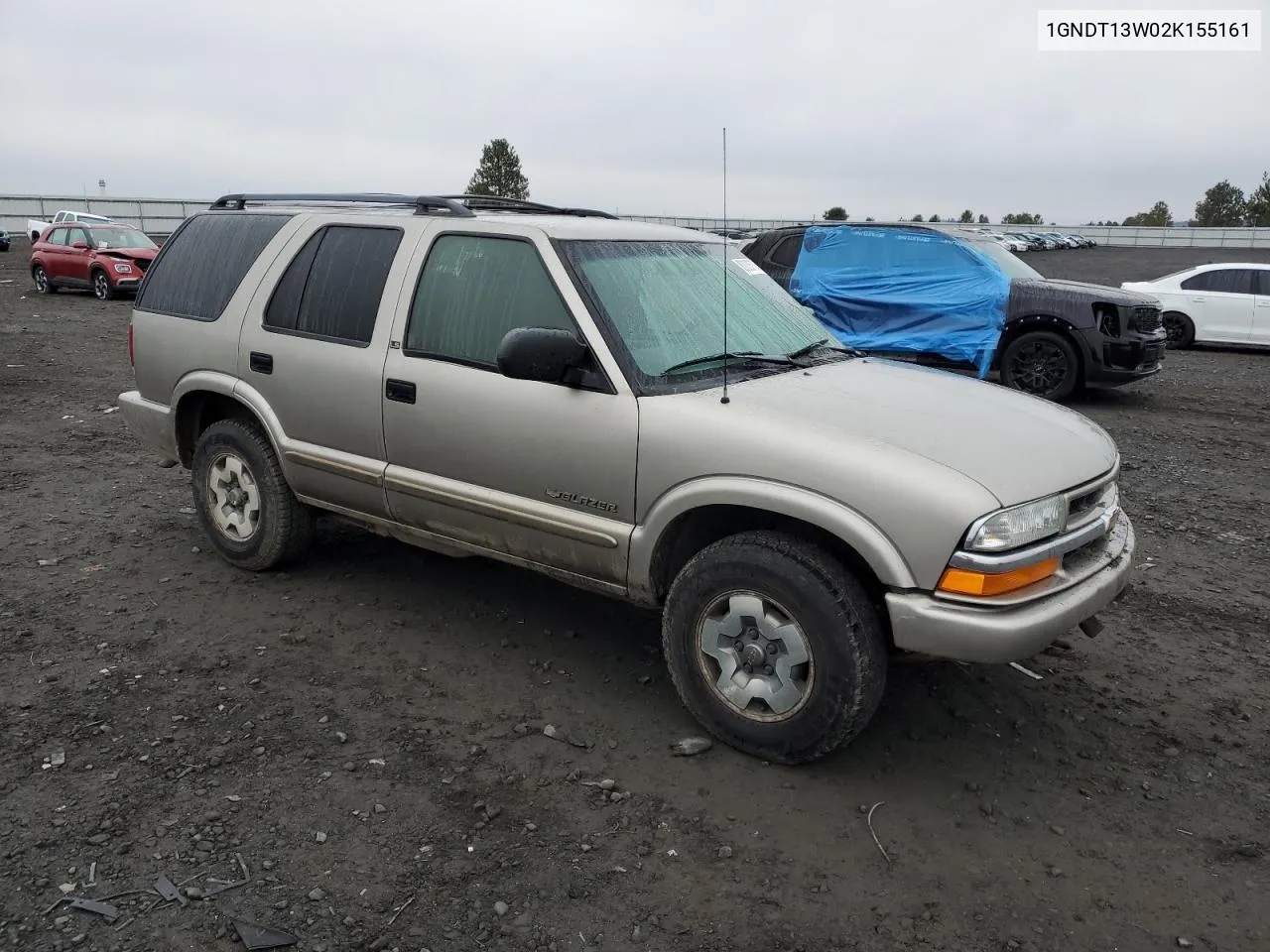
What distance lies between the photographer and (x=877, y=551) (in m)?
3.20

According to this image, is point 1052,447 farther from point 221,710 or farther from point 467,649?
point 221,710

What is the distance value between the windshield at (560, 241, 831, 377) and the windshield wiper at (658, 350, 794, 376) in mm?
14

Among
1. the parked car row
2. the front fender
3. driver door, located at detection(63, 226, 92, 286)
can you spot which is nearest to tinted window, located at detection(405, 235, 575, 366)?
the front fender

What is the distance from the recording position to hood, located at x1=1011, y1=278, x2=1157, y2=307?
34.6ft

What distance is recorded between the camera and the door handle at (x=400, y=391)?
4.26 meters

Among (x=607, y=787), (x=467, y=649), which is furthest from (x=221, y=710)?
(x=607, y=787)

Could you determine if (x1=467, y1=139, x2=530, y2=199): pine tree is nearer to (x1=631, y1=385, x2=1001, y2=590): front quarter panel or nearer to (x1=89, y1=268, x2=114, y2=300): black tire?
(x1=89, y1=268, x2=114, y2=300): black tire

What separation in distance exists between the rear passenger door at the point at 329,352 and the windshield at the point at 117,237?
18.4 meters

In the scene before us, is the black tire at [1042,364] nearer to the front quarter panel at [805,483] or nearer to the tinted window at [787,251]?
the tinted window at [787,251]

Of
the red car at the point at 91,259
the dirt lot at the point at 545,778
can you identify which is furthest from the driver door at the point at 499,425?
the red car at the point at 91,259

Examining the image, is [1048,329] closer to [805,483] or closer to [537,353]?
[805,483]

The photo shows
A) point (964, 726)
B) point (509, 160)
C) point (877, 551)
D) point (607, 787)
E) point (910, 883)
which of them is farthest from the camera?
point (509, 160)

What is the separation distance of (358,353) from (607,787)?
2221 millimetres

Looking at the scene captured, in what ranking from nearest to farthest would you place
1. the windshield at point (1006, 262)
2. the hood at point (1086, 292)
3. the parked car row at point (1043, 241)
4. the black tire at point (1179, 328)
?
the hood at point (1086, 292) → the windshield at point (1006, 262) → the black tire at point (1179, 328) → the parked car row at point (1043, 241)
